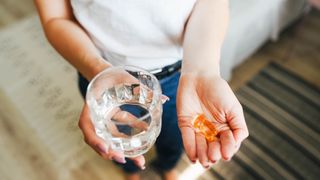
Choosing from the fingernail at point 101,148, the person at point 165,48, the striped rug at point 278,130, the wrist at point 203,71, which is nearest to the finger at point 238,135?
the person at point 165,48

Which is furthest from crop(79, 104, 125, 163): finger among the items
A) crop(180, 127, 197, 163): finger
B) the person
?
crop(180, 127, 197, 163): finger

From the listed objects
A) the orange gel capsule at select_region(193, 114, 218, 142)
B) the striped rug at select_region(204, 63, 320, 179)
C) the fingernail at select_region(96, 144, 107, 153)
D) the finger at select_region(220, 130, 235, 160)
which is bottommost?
the striped rug at select_region(204, 63, 320, 179)

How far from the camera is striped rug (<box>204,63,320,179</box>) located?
1.15m

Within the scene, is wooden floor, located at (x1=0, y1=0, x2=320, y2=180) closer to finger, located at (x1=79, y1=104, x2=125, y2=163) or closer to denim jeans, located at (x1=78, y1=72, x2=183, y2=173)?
denim jeans, located at (x1=78, y1=72, x2=183, y2=173)

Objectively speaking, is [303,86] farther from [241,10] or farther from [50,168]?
[50,168]

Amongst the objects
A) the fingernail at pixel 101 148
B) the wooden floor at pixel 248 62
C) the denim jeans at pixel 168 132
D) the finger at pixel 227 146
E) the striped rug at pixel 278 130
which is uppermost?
the fingernail at pixel 101 148

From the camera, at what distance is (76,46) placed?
0.65 m

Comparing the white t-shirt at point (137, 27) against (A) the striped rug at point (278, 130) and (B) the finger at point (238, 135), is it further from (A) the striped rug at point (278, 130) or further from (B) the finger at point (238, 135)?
(A) the striped rug at point (278, 130)

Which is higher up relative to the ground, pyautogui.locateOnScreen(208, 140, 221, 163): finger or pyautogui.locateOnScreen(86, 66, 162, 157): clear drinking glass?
pyautogui.locateOnScreen(86, 66, 162, 157): clear drinking glass

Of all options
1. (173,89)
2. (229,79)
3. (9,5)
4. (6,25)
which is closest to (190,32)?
(173,89)

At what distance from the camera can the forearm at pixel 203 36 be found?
0.62 m

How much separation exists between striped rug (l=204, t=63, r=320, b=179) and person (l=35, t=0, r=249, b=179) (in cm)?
60

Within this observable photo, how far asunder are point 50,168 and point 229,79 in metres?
0.76

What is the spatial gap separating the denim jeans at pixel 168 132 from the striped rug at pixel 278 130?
19 centimetres
